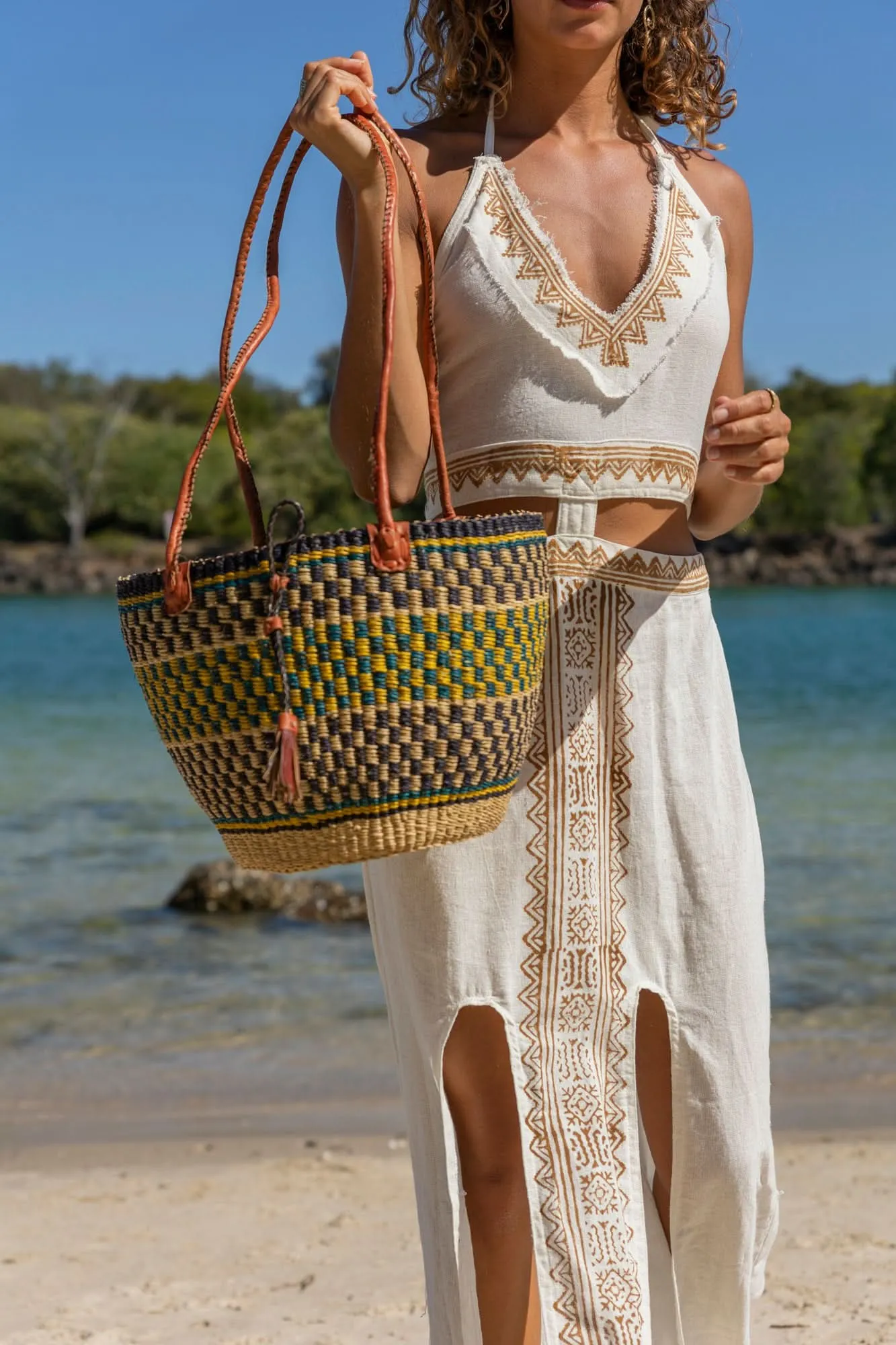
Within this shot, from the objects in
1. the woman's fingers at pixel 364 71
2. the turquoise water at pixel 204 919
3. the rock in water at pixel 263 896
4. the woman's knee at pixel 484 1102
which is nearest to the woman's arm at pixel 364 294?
the woman's fingers at pixel 364 71

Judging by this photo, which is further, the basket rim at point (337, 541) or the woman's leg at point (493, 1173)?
the woman's leg at point (493, 1173)

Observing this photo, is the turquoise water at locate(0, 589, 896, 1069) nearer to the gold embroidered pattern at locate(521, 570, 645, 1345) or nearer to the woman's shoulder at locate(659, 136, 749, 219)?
the gold embroidered pattern at locate(521, 570, 645, 1345)

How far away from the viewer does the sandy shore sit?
3176 millimetres

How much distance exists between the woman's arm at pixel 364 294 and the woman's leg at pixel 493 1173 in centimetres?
70

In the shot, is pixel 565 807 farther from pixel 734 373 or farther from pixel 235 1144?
pixel 235 1144

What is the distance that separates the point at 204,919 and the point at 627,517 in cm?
600

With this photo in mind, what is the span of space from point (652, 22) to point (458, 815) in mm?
1162

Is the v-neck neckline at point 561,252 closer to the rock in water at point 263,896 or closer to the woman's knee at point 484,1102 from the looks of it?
the woman's knee at point 484,1102

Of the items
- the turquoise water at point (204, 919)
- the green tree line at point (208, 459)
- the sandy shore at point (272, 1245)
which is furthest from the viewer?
the green tree line at point (208, 459)

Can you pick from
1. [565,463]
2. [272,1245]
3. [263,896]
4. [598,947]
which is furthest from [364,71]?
[263,896]

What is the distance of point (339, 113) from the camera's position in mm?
1772

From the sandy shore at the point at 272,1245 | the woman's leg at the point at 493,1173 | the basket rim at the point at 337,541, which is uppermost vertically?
the basket rim at the point at 337,541

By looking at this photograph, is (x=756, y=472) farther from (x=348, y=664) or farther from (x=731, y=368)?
(x=348, y=664)

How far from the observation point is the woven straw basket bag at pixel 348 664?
166cm
